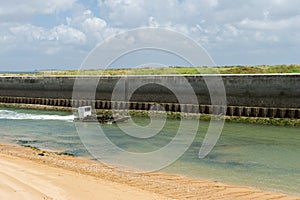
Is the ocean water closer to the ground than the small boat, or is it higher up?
closer to the ground

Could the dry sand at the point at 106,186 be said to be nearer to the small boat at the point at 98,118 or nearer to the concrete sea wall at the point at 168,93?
the small boat at the point at 98,118

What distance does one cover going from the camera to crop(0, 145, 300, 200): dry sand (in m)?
6.96

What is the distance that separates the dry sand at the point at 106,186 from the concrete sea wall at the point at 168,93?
1585cm

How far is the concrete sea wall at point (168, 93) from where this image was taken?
2525cm

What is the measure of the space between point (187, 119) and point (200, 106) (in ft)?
Answer: 4.60

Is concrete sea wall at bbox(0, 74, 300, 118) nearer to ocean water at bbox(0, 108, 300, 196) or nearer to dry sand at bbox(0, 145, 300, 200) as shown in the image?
ocean water at bbox(0, 108, 300, 196)

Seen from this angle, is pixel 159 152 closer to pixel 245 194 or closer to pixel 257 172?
pixel 257 172

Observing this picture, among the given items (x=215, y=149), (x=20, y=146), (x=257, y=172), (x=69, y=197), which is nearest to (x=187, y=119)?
(x=215, y=149)

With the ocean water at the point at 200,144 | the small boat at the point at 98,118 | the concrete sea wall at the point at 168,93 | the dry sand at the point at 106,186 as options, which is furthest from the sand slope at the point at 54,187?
the concrete sea wall at the point at 168,93

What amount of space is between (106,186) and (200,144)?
9.84 metres

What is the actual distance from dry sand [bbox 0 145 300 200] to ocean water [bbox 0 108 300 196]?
1.21 metres

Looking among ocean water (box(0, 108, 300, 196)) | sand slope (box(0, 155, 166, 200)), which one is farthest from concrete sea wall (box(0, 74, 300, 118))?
sand slope (box(0, 155, 166, 200))

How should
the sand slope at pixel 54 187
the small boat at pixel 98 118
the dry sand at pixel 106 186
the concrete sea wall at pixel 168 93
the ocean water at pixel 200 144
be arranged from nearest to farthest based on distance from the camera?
1. the sand slope at pixel 54 187
2. the dry sand at pixel 106 186
3. the ocean water at pixel 200 144
4. the concrete sea wall at pixel 168 93
5. the small boat at pixel 98 118

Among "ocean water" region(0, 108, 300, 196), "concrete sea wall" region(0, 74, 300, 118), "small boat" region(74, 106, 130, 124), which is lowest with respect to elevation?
"ocean water" region(0, 108, 300, 196)
